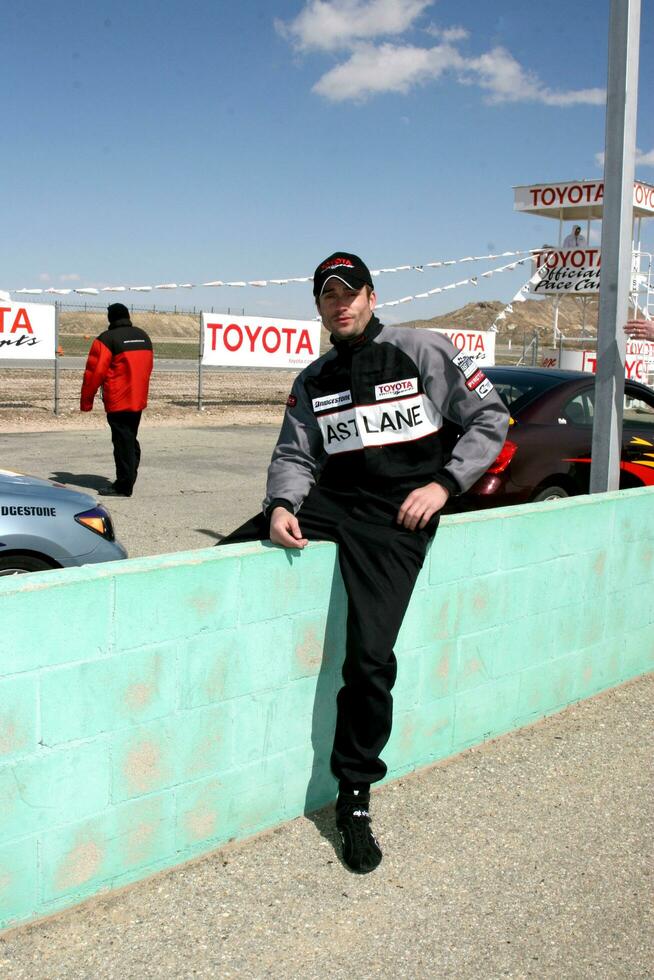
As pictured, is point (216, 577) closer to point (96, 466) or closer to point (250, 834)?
point (250, 834)

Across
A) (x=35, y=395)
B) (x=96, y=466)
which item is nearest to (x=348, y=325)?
(x=96, y=466)

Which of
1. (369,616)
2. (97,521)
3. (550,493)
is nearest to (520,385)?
(550,493)

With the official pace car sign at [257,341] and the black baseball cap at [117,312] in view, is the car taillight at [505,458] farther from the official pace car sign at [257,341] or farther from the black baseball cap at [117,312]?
the official pace car sign at [257,341]

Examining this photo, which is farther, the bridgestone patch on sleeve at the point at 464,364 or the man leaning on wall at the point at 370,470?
the bridgestone patch on sleeve at the point at 464,364

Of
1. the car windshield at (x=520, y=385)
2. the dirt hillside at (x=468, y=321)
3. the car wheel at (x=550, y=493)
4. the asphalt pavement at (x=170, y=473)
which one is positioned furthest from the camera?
the dirt hillside at (x=468, y=321)

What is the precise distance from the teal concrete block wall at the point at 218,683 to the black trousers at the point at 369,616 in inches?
4.0

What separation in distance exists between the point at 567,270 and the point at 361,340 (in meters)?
22.9

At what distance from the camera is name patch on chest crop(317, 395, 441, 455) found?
3359mm

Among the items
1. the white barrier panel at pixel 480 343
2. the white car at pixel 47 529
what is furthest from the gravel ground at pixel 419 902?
the white barrier panel at pixel 480 343

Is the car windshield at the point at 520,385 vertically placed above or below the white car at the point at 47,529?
above

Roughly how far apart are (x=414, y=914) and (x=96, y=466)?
9.55 m

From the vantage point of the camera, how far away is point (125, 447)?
31.9ft

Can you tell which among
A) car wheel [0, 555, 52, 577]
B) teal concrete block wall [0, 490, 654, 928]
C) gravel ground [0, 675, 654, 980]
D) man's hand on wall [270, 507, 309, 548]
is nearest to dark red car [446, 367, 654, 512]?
teal concrete block wall [0, 490, 654, 928]

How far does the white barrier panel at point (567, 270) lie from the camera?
24280 millimetres
